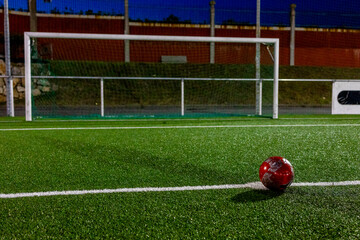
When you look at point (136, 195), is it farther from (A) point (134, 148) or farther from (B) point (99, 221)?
(A) point (134, 148)

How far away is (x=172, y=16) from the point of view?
22047mm

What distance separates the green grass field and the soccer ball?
0.21 feet

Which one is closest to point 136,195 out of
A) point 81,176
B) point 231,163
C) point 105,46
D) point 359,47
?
point 81,176

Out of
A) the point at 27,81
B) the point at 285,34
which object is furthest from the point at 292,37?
the point at 27,81

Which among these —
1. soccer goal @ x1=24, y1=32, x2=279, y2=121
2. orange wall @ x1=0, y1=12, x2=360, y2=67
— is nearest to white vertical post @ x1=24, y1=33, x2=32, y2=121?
soccer goal @ x1=24, y1=32, x2=279, y2=121

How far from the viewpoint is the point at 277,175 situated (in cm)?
223

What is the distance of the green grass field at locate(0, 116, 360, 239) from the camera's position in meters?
1.69

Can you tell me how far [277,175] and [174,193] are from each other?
2.31 ft

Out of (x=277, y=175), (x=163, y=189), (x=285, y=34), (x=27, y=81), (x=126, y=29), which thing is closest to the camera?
(x=277, y=175)

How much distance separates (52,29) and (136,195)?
831 inches

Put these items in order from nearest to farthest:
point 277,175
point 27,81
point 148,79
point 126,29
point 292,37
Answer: point 277,175
point 27,81
point 148,79
point 126,29
point 292,37

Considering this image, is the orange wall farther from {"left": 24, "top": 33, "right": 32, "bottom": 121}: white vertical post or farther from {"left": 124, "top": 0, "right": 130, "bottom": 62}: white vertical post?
{"left": 24, "top": 33, "right": 32, "bottom": 121}: white vertical post

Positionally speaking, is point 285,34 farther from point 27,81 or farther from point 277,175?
point 277,175

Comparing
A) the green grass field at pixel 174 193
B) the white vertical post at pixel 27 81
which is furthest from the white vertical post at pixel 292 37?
the green grass field at pixel 174 193
